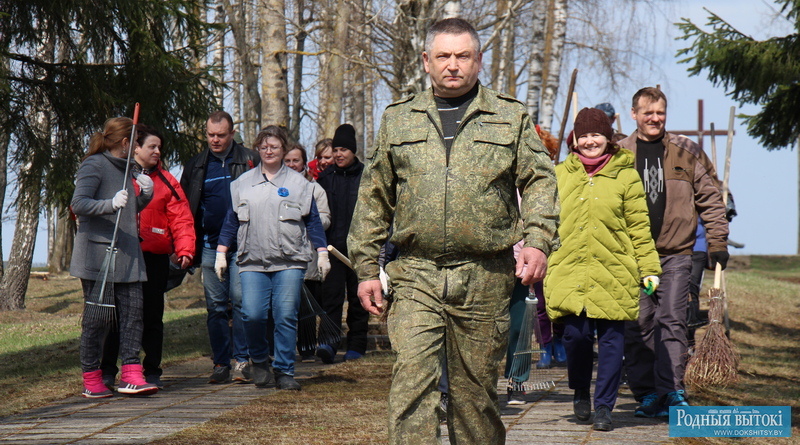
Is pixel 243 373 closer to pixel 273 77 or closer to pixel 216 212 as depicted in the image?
pixel 216 212

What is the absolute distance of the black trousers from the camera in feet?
30.6

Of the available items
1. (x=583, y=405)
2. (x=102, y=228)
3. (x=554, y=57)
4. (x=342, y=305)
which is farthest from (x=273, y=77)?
(x=583, y=405)

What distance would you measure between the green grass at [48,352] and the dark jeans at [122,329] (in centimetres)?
45

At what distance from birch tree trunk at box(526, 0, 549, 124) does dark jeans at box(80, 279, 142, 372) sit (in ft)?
34.8

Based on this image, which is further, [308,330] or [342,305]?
[342,305]

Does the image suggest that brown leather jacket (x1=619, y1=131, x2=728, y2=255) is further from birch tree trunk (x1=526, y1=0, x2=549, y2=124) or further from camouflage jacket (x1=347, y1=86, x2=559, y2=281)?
birch tree trunk (x1=526, y1=0, x2=549, y2=124)

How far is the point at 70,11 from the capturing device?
10281 mm

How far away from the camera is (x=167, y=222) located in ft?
24.6

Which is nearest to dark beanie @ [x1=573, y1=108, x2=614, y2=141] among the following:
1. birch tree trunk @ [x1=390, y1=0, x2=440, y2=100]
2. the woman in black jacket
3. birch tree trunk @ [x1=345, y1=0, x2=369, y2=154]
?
the woman in black jacket

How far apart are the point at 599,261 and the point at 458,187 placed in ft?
7.14

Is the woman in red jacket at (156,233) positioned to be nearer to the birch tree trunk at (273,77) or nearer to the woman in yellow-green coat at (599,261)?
the woman in yellow-green coat at (599,261)

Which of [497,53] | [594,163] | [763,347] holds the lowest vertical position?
[763,347]

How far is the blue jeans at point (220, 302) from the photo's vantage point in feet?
24.8

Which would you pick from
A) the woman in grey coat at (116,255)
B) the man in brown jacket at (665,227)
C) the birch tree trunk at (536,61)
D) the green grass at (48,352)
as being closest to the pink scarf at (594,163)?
the man in brown jacket at (665,227)
